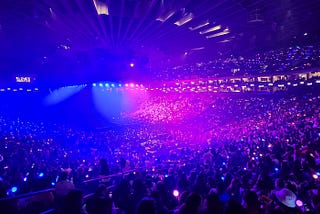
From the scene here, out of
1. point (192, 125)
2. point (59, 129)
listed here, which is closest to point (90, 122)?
point (59, 129)

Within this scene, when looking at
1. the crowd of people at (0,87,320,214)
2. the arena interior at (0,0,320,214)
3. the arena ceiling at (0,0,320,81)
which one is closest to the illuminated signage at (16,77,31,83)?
the arena interior at (0,0,320,214)

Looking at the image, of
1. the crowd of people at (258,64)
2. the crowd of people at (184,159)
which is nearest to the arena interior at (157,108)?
the crowd of people at (184,159)

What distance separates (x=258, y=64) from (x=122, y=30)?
27.5m

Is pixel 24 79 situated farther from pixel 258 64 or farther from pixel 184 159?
pixel 258 64

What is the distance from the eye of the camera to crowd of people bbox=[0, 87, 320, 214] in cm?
477

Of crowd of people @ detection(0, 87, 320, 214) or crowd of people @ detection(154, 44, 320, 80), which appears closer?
crowd of people @ detection(0, 87, 320, 214)

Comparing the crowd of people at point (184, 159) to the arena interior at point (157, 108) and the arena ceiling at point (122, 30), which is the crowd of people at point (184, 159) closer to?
the arena interior at point (157, 108)

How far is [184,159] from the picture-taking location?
52.1ft

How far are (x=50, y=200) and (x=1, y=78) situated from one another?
1820cm

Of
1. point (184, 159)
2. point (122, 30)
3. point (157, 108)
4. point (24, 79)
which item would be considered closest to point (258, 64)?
point (157, 108)

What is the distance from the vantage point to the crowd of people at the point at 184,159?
4773mm

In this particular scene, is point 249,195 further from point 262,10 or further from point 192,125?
point 192,125

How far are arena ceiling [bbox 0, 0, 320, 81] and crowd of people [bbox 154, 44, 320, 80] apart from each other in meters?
8.65

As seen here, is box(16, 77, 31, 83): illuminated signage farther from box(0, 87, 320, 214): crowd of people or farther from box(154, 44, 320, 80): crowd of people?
box(154, 44, 320, 80): crowd of people
